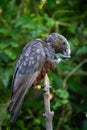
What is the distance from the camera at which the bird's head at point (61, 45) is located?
3.04 m

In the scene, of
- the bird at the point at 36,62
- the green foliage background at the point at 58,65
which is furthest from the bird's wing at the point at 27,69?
the green foliage background at the point at 58,65

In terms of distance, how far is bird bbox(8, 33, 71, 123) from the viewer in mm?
2941

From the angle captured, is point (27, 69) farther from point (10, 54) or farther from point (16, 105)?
point (10, 54)

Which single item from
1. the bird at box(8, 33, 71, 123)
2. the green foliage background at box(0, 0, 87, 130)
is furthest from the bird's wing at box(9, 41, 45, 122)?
the green foliage background at box(0, 0, 87, 130)

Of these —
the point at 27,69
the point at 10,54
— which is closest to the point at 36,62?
the point at 27,69

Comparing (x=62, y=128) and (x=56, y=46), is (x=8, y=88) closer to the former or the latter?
(x=62, y=128)

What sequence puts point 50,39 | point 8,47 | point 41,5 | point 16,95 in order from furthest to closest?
point 41,5
point 8,47
point 50,39
point 16,95

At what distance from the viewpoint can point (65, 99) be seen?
4629 millimetres

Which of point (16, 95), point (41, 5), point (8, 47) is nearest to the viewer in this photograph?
point (16, 95)

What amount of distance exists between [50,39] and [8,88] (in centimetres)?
193

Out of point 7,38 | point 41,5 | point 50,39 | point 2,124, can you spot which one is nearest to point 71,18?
point 41,5

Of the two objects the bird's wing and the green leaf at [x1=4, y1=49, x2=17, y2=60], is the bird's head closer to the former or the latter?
the bird's wing

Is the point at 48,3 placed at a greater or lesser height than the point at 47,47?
greater

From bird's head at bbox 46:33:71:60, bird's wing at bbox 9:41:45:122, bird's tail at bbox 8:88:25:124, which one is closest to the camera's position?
bird's tail at bbox 8:88:25:124
